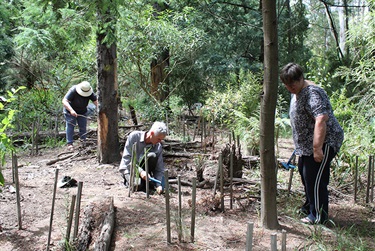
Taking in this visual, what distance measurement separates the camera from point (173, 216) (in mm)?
3215

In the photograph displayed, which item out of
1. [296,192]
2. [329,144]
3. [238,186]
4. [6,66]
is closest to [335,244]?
[329,144]

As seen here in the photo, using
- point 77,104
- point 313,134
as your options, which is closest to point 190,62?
point 77,104

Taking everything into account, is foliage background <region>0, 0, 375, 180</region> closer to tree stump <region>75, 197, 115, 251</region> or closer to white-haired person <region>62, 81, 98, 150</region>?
white-haired person <region>62, 81, 98, 150</region>

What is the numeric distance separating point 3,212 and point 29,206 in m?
0.28

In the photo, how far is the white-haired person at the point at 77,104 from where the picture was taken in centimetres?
667

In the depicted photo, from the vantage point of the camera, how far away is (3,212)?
11.8ft

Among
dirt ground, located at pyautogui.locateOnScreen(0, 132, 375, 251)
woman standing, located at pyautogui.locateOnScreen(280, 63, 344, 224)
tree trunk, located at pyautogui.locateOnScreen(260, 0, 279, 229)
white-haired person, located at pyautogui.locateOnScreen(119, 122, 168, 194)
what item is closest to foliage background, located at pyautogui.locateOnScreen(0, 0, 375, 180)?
dirt ground, located at pyautogui.locateOnScreen(0, 132, 375, 251)

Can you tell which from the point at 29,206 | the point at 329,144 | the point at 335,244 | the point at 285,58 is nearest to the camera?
the point at 335,244

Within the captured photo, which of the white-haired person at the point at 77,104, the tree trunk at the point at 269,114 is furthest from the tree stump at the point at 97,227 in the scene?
the white-haired person at the point at 77,104

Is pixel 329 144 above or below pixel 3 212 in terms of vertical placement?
above

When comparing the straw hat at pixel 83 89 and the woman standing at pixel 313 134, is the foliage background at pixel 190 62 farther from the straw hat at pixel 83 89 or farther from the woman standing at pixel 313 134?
the woman standing at pixel 313 134

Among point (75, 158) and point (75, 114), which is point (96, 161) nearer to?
point (75, 158)

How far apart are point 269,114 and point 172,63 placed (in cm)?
748

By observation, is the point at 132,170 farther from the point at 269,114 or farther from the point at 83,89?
the point at 83,89
